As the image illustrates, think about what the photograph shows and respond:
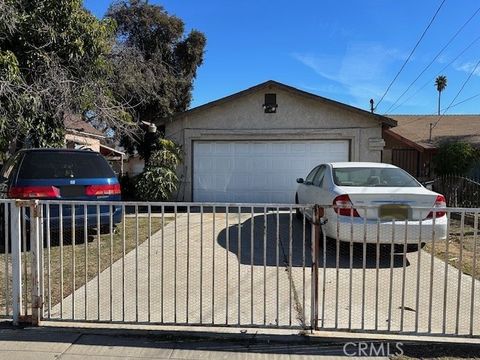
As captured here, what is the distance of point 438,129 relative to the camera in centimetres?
2306

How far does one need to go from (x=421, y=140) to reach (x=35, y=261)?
19366 mm

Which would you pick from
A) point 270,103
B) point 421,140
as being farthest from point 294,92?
point 421,140

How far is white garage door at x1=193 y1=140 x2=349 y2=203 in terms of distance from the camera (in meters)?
14.9

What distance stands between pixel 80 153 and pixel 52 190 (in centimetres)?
95

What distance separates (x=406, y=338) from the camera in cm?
423

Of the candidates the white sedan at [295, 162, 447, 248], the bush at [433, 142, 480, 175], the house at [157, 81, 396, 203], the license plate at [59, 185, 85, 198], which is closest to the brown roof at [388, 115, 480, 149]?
the bush at [433, 142, 480, 175]

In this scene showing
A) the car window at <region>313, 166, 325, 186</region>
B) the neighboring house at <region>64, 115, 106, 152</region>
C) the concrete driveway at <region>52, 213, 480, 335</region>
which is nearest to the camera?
the concrete driveway at <region>52, 213, 480, 335</region>

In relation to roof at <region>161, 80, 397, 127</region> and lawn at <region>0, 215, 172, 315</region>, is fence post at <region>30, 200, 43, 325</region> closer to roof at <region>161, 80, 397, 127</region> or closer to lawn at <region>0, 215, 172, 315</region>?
lawn at <region>0, 215, 172, 315</region>

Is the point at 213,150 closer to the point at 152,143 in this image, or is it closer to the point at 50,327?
the point at 152,143

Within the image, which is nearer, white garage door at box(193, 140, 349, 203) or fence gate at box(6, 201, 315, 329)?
fence gate at box(6, 201, 315, 329)

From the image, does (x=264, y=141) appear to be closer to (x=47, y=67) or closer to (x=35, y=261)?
(x=47, y=67)

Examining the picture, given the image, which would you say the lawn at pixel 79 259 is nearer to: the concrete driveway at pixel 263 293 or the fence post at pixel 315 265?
the concrete driveway at pixel 263 293

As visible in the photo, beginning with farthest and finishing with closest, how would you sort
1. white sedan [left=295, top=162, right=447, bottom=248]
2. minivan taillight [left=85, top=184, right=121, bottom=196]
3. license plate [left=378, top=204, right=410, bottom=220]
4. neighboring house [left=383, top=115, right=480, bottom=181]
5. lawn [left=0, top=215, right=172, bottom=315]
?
1. neighboring house [left=383, top=115, right=480, bottom=181]
2. minivan taillight [left=85, top=184, right=121, bottom=196]
3. white sedan [left=295, top=162, right=447, bottom=248]
4. lawn [left=0, top=215, right=172, bottom=315]
5. license plate [left=378, top=204, right=410, bottom=220]

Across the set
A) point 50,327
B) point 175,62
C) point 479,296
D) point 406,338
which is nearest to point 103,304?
point 50,327
